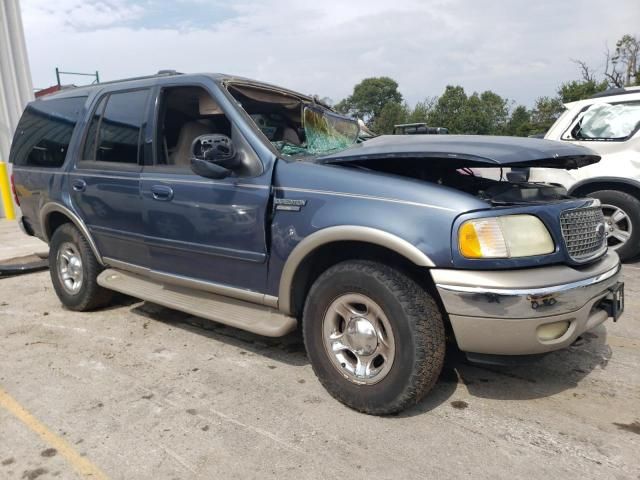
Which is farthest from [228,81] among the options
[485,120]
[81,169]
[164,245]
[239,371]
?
[485,120]

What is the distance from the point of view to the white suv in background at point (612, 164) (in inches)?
220

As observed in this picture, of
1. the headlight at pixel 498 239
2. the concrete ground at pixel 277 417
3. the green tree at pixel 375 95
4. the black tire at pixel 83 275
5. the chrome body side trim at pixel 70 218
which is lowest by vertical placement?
the concrete ground at pixel 277 417

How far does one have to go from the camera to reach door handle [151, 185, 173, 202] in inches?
136

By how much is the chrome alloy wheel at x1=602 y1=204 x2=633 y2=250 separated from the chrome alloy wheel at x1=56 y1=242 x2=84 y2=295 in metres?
5.46

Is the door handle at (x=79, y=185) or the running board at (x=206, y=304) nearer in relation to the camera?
the running board at (x=206, y=304)

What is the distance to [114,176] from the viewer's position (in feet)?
12.8

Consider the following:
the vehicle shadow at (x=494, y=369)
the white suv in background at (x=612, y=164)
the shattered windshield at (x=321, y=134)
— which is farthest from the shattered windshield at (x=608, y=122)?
the shattered windshield at (x=321, y=134)

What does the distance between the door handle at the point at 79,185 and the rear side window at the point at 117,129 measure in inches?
8.0

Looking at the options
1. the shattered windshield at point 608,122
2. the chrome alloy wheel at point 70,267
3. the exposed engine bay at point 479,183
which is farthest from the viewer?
the shattered windshield at point 608,122

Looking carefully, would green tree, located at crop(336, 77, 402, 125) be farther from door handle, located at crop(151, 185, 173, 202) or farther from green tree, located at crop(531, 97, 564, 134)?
door handle, located at crop(151, 185, 173, 202)

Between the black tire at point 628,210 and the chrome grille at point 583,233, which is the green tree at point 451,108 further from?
the chrome grille at point 583,233

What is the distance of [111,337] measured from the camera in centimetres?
400

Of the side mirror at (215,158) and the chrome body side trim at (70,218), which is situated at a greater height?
the side mirror at (215,158)

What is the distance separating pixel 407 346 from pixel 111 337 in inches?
101
